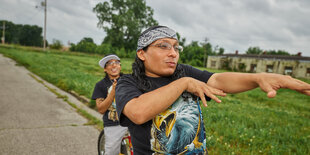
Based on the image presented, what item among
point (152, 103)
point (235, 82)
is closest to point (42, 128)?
point (152, 103)

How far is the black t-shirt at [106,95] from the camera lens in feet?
9.22

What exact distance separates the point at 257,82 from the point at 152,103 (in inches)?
26.2

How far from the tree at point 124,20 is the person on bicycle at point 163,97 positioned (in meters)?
46.3

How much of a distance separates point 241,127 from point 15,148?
493cm

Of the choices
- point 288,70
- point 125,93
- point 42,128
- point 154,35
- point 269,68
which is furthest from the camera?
point 269,68

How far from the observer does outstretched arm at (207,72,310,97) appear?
96 centimetres

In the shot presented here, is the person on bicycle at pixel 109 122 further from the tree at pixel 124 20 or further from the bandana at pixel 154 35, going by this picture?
the tree at pixel 124 20

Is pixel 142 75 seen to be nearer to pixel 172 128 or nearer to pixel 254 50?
pixel 172 128

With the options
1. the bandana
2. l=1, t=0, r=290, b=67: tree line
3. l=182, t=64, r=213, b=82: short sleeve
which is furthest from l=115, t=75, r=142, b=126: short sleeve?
l=1, t=0, r=290, b=67: tree line

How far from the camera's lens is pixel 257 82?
1121mm

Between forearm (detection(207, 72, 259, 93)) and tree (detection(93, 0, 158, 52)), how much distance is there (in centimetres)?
4640

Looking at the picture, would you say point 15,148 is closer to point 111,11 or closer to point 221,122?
point 221,122

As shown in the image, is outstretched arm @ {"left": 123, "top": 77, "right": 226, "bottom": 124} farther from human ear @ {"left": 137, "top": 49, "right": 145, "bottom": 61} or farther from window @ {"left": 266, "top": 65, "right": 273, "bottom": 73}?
window @ {"left": 266, "top": 65, "right": 273, "bottom": 73}

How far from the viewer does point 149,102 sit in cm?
113
